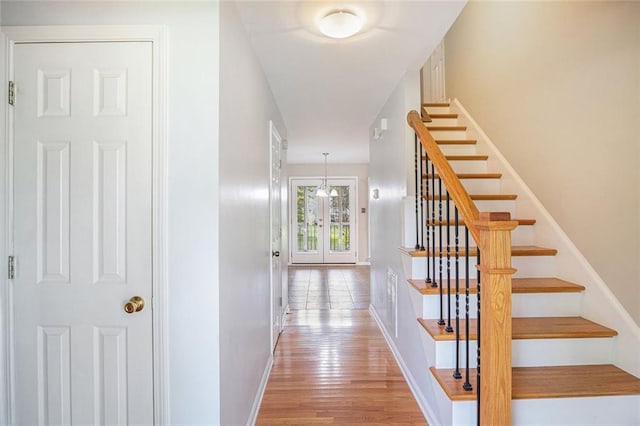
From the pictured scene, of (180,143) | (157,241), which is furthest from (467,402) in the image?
(180,143)

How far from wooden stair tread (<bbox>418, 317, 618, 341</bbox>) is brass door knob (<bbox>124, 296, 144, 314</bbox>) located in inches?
56.4

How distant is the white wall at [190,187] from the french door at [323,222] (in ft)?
23.0

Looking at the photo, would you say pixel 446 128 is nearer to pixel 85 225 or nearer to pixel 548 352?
pixel 548 352

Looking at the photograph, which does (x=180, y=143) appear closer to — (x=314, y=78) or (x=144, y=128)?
(x=144, y=128)

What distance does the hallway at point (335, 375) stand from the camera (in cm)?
219

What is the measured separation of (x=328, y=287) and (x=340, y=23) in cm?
475

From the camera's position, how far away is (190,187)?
144 centimetres

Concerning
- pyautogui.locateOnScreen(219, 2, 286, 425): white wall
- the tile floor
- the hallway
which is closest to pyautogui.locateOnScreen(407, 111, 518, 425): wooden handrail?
the hallway

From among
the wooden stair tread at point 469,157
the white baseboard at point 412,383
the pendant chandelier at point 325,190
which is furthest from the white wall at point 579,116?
the pendant chandelier at point 325,190

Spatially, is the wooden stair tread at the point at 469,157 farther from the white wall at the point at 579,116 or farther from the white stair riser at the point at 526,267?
the white stair riser at the point at 526,267

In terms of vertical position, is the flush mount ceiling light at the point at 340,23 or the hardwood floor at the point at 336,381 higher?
the flush mount ceiling light at the point at 340,23

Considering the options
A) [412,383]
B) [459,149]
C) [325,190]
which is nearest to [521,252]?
[412,383]

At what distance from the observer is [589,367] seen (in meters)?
1.72

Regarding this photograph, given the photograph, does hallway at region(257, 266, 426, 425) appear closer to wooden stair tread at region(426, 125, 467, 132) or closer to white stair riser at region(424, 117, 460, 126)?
wooden stair tread at region(426, 125, 467, 132)
